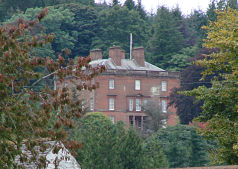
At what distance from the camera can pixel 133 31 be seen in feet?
350

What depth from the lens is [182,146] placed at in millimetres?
53656

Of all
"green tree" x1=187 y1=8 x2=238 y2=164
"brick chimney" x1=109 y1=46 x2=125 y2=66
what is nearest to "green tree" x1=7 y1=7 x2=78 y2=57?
"brick chimney" x1=109 y1=46 x2=125 y2=66

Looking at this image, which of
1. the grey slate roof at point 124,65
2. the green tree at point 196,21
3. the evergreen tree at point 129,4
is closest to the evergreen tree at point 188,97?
the grey slate roof at point 124,65

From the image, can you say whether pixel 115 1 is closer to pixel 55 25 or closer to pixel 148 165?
pixel 55 25

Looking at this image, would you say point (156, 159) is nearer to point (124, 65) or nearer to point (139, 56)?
point (124, 65)

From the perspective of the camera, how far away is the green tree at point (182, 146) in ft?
173

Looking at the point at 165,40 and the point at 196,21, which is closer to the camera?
the point at 165,40

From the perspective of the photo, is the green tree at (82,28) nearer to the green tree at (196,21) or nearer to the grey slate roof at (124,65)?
the green tree at (196,21)

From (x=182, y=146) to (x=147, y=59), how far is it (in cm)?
5053

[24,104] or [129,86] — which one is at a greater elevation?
[129,86]

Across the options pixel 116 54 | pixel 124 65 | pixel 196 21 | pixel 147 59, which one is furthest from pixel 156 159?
pixel 196 21

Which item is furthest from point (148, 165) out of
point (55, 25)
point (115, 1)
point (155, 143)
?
point (115, 1)

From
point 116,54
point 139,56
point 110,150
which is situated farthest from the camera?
point 139,56

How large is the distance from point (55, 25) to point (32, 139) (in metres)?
91.2
